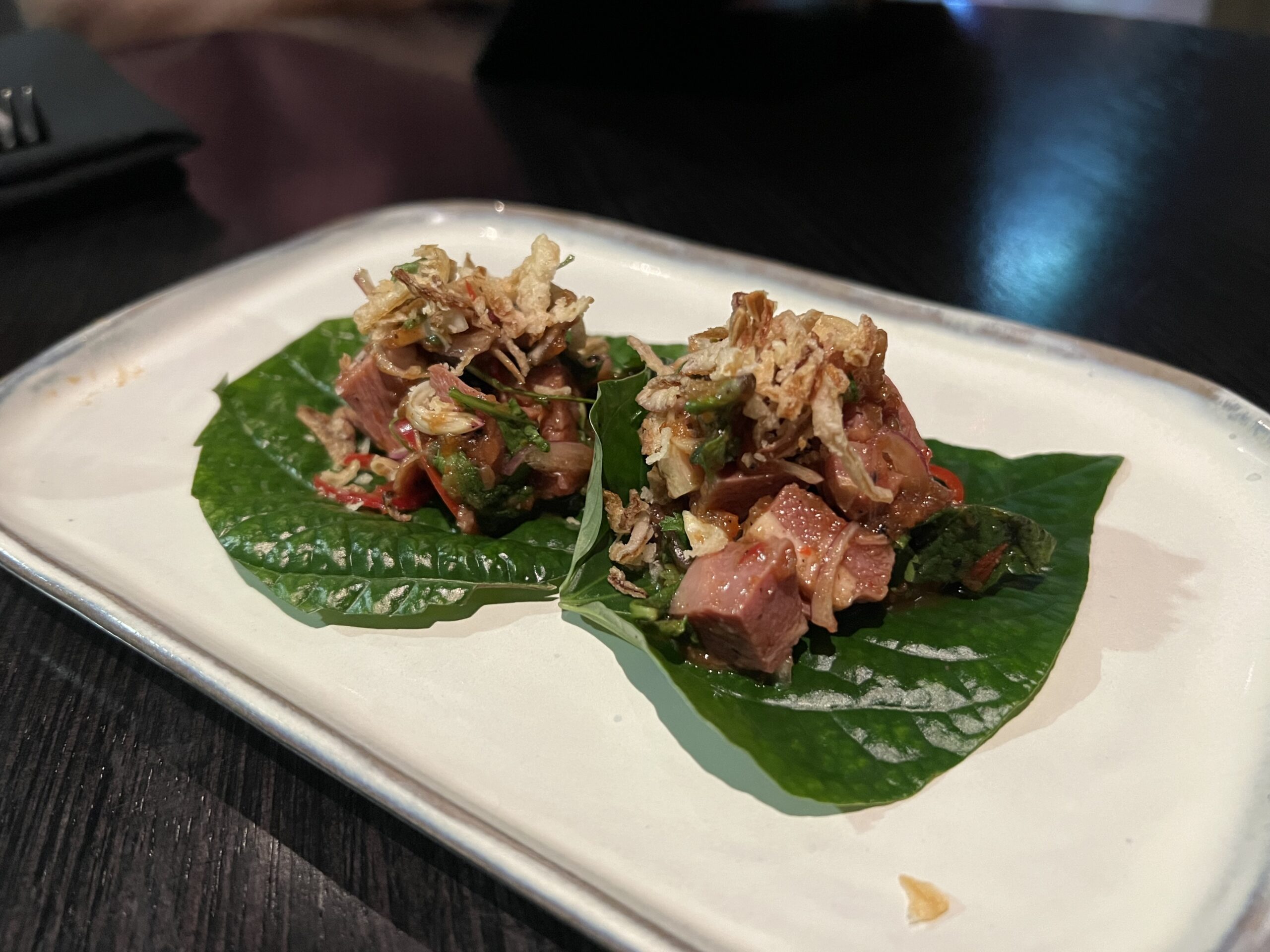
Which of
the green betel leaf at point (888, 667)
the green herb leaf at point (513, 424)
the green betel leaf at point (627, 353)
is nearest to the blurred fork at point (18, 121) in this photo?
the green betel leaf at point (627, 353)

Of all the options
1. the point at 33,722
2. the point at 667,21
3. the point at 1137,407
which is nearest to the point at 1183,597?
the point at 1137,407

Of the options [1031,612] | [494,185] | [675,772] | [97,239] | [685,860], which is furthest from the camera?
[494,185]

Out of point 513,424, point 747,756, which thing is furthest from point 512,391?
Result: point 747,756

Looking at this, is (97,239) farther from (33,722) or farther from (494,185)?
(33,722)

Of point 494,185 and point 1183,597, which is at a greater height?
point 1183,597

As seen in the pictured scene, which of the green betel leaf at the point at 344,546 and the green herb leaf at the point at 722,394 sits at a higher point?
the green herb leaf at the point at 722,394

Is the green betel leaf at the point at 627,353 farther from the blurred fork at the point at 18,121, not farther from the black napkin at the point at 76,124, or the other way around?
the blurred fork at the point at 18,121

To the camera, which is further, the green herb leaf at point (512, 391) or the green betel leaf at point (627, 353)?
the green betel leaf at point (627, 353)
